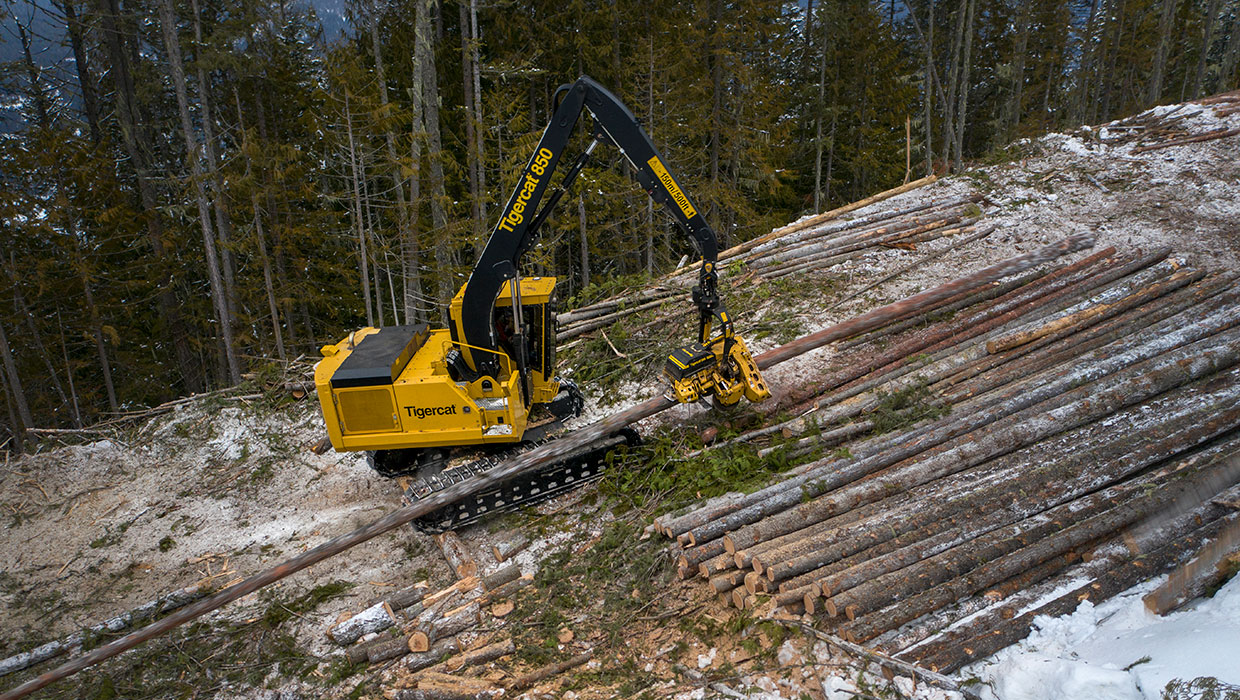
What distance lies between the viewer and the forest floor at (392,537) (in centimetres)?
585

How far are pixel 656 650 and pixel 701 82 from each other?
19.3m

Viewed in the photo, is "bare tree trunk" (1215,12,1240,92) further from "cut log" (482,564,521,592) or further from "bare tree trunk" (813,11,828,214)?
"cut log" (482,564,521,592)

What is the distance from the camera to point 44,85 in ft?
60.2

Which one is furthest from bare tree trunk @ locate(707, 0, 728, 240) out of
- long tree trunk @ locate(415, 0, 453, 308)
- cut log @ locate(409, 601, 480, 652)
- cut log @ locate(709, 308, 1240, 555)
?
cut log @ locate(409, 601, 480, 652)

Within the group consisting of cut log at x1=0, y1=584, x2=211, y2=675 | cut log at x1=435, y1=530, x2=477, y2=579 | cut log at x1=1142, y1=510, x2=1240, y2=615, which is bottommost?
cut log at x1=0, y1=584, x2=211, y2=675

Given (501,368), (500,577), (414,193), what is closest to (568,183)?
(501,368)

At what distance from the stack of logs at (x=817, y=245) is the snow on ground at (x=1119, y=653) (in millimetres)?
7954

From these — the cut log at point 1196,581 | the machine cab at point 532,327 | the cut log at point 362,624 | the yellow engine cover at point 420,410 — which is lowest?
the cut log at point 362,624

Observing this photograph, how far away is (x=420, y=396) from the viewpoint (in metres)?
8.05

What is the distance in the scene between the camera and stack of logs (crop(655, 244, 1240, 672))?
5.30m

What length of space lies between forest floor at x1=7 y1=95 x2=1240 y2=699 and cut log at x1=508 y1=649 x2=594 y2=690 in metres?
0.11

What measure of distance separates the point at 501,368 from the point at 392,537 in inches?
102

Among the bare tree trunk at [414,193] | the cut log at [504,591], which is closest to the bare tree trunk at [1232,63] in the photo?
the bare tree trunk at [414,193]

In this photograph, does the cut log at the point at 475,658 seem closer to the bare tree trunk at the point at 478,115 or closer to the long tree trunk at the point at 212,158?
the bare tree trunk at the point at 478,115
